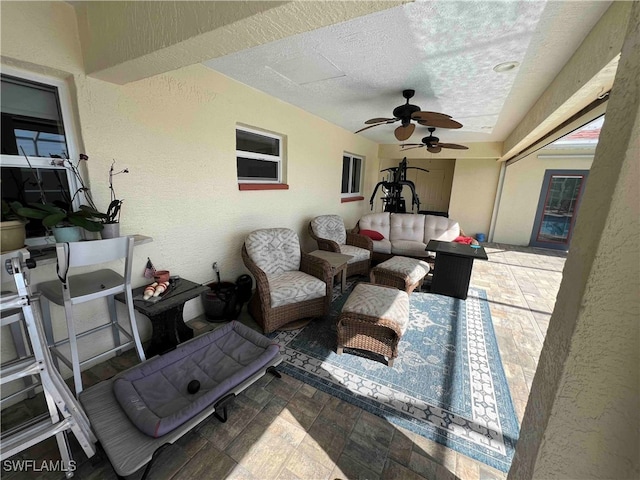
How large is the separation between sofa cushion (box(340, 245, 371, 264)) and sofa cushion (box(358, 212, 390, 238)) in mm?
791

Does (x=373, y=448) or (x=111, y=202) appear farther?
(x=111, y=202)

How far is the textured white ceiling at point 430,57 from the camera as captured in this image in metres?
1.45

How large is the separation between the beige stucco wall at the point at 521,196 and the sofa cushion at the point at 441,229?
2866 millimetres

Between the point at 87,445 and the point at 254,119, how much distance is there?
9.56 ft

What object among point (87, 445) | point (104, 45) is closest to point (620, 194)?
point (87, 445)

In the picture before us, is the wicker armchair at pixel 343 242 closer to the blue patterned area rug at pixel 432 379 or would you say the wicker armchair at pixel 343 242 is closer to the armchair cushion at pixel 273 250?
the armchair cushion at pixel 273 250

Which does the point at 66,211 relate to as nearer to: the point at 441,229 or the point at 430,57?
the point at 430,57

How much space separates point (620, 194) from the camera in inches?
23.4

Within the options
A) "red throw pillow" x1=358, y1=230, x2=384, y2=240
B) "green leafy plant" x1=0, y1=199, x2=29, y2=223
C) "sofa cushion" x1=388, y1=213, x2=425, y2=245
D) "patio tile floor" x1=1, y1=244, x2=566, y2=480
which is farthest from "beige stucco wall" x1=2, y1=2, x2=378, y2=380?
"sofa cushion" x1=388, y1=213, x2=425, y2=245

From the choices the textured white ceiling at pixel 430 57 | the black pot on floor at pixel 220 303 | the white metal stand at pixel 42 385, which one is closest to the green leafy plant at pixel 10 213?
the white metal stand at pixel 42 385

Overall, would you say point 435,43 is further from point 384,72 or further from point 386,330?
point 386,330

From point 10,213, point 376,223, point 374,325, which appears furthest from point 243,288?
point 376,223

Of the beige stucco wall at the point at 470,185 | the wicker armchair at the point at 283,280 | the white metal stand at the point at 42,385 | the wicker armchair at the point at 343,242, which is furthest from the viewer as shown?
the beige stucco wall at the point at 470,185

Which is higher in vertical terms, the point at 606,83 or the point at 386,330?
the point at 606,83
